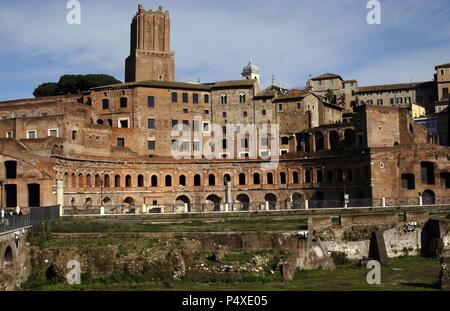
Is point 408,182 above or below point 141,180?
below

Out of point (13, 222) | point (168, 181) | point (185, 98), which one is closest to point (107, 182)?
point (168, 181)

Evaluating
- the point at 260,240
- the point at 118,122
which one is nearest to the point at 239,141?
the point at 118,122

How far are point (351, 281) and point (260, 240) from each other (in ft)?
19.0

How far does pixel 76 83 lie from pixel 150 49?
14.5 meters

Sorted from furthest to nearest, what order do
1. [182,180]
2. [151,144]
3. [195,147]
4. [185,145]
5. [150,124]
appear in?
[195,147] < [185,145] < [150,124] < [151,144] < [182,180]

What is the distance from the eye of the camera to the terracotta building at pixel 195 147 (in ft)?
188

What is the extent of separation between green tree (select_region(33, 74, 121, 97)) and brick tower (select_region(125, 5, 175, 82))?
6.76m

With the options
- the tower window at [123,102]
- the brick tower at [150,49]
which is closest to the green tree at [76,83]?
the brick tower at [150,49]

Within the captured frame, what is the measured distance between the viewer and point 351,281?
27.6m

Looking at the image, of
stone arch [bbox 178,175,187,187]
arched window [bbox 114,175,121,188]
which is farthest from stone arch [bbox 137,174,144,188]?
stone arch [bbox 178,175,187,187]

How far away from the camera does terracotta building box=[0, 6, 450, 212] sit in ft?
188

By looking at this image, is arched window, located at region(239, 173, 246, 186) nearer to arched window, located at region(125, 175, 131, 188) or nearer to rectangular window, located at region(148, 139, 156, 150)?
rectangular window, located at region(148, 139, 156, 150)

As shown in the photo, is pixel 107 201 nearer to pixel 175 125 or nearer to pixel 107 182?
pixel 107 182

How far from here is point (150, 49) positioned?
81688mm
